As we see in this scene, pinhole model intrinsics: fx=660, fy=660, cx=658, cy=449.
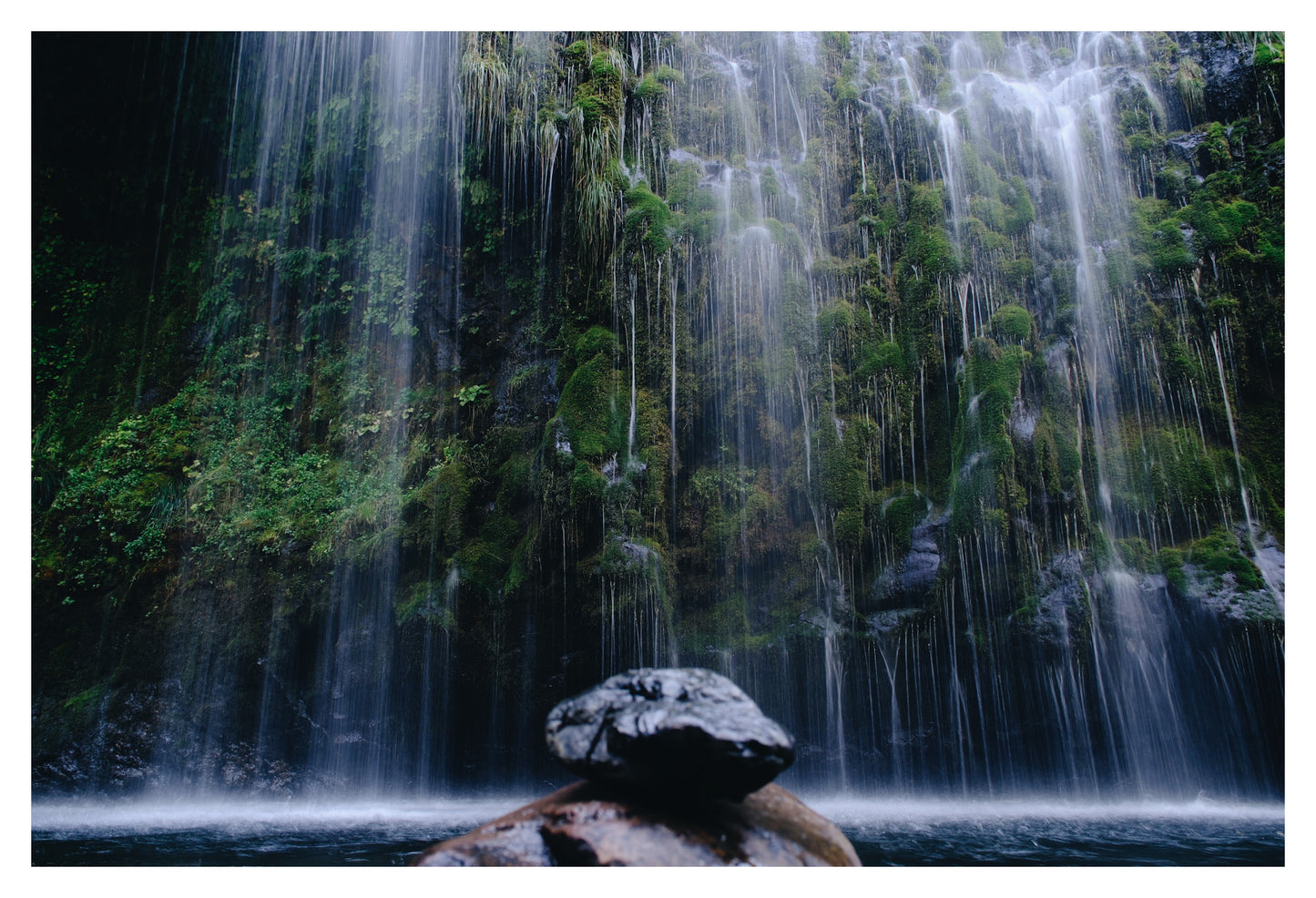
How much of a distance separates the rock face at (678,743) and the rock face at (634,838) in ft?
0.42

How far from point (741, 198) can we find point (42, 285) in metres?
11.2

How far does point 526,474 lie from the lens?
9.02 meters

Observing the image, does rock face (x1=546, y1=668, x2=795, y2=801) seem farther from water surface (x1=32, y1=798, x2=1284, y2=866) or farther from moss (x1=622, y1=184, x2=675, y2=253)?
moss (x1=622, y1=184, x2=675, y2=253)

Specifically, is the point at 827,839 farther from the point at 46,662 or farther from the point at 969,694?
the point at 46,662

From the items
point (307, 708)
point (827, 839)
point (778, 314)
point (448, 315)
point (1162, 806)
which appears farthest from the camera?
point (448, 315)

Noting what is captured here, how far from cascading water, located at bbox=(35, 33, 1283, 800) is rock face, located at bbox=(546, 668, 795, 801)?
390cm

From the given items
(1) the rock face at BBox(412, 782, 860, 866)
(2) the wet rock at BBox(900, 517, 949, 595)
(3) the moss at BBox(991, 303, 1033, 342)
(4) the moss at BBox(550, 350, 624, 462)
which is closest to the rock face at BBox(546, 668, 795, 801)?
(1) the rock face at BBox(412, 782, 860, 866)

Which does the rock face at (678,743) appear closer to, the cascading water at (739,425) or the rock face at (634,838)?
the rock face at (634,838)

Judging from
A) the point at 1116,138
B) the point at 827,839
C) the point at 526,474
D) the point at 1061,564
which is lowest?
the point at 827,839

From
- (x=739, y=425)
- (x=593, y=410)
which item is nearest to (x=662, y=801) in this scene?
(x=593, y=410)

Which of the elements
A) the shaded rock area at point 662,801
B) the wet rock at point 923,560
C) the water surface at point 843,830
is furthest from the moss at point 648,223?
the water surface at point 843,830

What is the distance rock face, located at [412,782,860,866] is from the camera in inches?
141

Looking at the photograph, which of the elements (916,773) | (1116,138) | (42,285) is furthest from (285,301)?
(1116,138)

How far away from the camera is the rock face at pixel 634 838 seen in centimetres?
359
